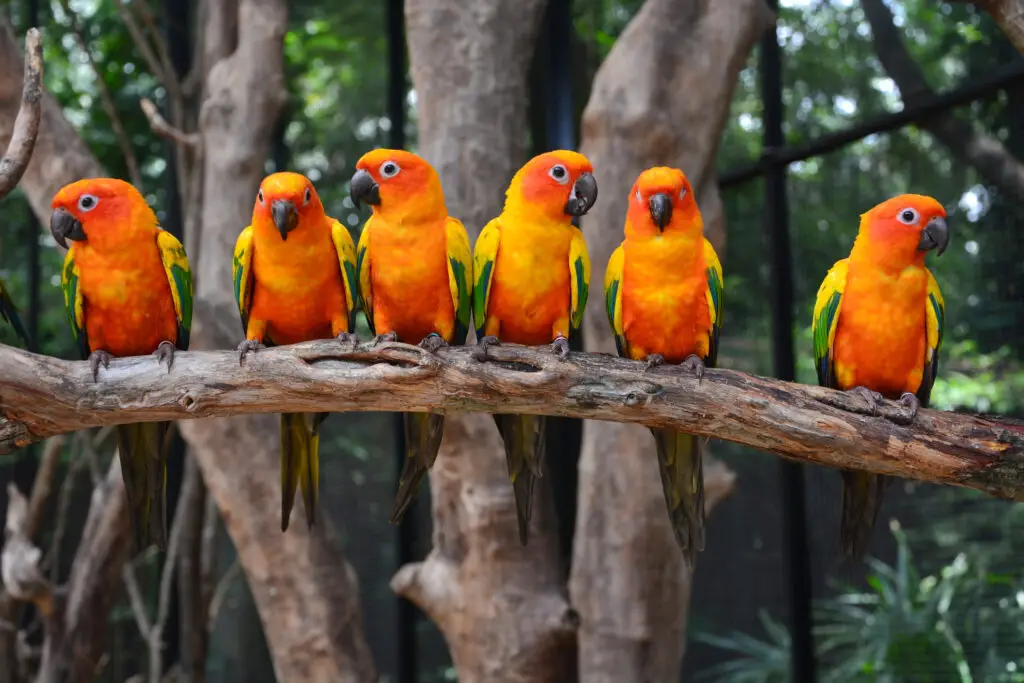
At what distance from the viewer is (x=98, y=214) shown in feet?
9.07

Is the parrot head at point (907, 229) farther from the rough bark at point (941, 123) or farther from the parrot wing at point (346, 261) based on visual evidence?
the parrot wing at point (346, 261)

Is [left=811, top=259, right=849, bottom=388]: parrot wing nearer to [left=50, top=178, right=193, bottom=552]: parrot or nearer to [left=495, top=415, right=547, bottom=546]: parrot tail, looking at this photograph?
[left=495, top=415, right=547, bottom=546]: parrot tail

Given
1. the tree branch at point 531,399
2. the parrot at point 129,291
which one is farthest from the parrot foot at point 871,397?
the parrot at point 129,291

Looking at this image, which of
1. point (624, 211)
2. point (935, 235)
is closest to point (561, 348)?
point (935, 235)

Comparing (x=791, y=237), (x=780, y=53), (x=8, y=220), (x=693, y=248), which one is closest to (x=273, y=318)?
(x=693, y=248)

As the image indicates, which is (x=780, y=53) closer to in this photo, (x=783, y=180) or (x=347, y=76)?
(x=783, y=180)

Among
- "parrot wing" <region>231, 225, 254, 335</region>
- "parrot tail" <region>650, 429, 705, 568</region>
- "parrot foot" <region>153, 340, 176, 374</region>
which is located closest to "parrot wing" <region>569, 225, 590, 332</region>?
"parrot tail" <region>650, 429, 705, 568</region>

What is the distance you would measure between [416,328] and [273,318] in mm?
455

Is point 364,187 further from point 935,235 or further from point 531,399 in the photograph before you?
point 935,235

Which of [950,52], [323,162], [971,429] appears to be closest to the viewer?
[971,429]

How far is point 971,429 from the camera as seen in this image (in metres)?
2.47

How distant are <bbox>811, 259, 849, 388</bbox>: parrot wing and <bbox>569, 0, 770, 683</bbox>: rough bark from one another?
0.85 meters

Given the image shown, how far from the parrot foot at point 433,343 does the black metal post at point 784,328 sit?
2.02m

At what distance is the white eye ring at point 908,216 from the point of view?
2715mm
